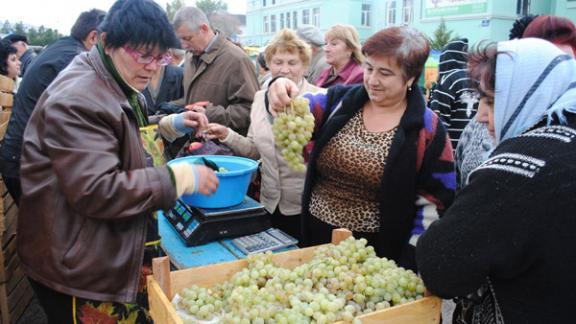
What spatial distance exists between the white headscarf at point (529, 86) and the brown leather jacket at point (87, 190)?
3.89 ft

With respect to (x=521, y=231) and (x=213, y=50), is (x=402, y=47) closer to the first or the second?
(x=521, y=231)

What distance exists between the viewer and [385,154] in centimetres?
219

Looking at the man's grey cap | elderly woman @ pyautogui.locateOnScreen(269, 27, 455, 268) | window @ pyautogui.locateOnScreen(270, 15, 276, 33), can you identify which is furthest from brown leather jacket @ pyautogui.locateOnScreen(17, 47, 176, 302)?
window @ pyautogui.locateOnScreen(270, 15, 276, 33)

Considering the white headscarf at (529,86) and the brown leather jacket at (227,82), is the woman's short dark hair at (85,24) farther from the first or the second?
the white headscarf at (529,86)

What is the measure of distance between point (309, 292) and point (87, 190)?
0.82m

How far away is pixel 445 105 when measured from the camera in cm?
355

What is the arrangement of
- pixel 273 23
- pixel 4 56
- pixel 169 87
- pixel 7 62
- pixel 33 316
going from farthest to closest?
pixel 273 23, pixel 7 62, pixel 4 56, pixel 169 87, pixel 33 316

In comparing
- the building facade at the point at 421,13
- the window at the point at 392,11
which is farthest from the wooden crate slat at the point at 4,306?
the window at the point at 392,11

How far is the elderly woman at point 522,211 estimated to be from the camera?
3.96 feet

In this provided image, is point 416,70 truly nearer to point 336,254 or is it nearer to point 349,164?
point 349,164

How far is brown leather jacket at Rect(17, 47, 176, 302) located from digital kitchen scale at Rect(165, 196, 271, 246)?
1.91 feet

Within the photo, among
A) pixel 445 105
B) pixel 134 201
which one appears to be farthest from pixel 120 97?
pixel 445 105

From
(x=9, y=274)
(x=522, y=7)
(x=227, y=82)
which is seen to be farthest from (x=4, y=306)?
(x=522, y=7)

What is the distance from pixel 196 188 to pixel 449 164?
1.24 meters
